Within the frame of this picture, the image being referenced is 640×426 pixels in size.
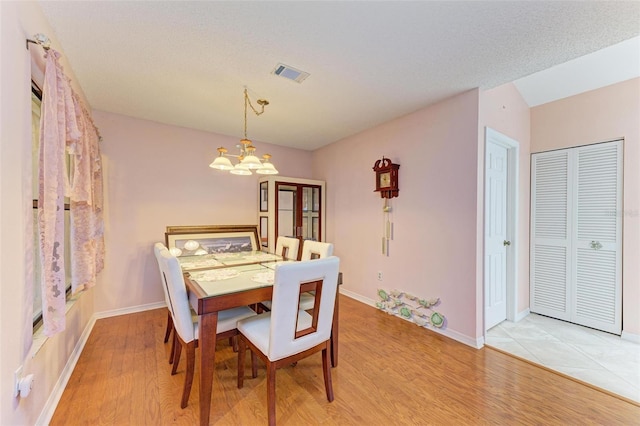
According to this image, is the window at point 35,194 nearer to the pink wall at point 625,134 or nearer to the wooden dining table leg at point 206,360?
the wooden dining table leg at point 206,360

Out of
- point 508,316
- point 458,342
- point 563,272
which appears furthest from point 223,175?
point 563,272

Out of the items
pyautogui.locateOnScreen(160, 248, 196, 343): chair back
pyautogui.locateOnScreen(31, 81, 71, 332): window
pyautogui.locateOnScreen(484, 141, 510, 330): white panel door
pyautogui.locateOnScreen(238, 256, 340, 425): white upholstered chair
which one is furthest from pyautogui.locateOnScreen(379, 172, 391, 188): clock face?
pyautogui.locateOnScreen(31, 81, 71, 332): window

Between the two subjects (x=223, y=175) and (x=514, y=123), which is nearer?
(x=514, y=123)

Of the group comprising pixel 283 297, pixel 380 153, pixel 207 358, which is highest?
pixel 380 153

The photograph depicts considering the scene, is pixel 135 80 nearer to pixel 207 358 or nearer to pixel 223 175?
pixel 223 175

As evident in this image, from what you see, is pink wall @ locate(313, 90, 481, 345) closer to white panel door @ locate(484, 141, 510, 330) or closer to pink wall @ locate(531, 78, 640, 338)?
white panel door @ locate(484, 141, 510, 330)

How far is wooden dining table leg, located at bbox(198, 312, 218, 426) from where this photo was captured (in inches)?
58.2

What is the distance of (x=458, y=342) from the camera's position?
2.53 metres

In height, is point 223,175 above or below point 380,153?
below

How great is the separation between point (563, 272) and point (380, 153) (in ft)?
8.38

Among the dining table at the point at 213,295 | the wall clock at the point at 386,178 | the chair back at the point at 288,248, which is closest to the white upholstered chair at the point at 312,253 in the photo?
the chair back at the point at 288,248

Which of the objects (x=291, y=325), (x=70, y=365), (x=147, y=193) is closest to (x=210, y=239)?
(x=147, y=193)

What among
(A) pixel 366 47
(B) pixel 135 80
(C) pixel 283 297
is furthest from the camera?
(B) pixel 135 80

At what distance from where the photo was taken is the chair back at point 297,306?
56.5 inches
